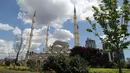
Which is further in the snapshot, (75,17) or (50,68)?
(75,17)

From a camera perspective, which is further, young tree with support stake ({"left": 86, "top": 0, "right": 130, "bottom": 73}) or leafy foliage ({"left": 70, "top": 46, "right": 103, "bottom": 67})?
leafy foliage ({"left": 70, "top": 46, "right": 103, "bottom": 67})

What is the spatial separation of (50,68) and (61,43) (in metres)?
82.3

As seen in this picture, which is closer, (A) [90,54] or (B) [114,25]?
(B) [114,25]

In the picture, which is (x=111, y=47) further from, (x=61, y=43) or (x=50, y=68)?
(x=61, y=43)

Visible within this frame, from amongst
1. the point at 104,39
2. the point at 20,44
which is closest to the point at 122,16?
the point at 104,39

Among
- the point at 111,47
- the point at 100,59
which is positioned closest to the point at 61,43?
the point at 100,59

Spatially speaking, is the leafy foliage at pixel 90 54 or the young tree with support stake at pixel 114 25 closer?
the young tree with support stake at pixel 114 25

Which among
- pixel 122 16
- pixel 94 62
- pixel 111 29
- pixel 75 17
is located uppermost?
pixel 75 17

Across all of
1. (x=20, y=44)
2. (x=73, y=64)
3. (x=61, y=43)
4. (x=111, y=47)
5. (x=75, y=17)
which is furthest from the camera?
(x=61, y=43)

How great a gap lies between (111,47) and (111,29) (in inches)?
63.1

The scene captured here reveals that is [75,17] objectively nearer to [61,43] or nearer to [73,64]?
[61,43]

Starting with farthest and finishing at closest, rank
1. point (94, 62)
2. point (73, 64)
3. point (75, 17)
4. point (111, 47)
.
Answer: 1. point (75, 17)
2. point (94, 62)
3. point (73, 64)
4. point (111, 47)

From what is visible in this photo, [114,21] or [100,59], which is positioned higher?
[114,21]

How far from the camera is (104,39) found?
19.7 metres
